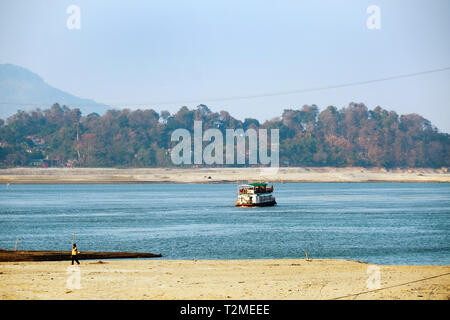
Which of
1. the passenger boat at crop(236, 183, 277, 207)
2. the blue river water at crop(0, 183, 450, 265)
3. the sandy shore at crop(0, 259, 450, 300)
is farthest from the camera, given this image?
the passenger boat at crop(236, 183, 277, 207)

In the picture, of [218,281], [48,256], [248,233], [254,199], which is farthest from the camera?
A: [254,199]

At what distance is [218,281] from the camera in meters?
34.5

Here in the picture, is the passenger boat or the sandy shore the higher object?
the sandy shore

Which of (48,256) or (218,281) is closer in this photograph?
(218,281)

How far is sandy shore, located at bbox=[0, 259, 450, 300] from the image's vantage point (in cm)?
3020

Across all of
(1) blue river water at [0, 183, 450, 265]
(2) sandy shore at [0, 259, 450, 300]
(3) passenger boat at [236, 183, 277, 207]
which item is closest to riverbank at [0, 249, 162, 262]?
(2) sandy shore at [0, 259, 450, 300]

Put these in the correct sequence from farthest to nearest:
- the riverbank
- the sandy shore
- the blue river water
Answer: the blue river water → the riverbank → the sandy shore

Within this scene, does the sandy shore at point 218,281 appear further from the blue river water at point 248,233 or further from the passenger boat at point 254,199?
the passenger boat at point 254,199

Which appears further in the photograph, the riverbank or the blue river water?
the blue river water

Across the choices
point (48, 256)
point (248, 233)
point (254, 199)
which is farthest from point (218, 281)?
point (254, 199)

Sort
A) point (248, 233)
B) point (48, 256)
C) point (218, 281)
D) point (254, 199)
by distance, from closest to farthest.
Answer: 1. point (218, 281)
2. point (48, 256)
3. point (248, 233)
4. point (254, 199)

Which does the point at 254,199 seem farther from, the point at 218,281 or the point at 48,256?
the point at 218,281

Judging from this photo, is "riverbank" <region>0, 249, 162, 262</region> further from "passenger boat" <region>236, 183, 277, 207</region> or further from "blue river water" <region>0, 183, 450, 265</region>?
"passenger boat" <region>236, 183, 277, 207</region>
